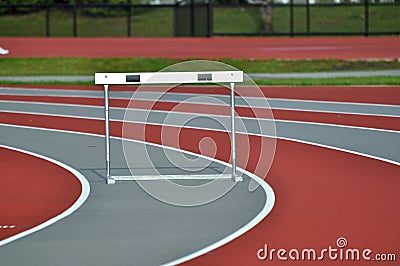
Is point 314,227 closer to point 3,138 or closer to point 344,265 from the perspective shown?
point 344,265

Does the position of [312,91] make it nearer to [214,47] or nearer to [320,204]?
[214,47]

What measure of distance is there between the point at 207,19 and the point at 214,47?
15.3 ft

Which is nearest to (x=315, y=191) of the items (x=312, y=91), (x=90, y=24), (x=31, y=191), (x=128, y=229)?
(x=128, y=229)

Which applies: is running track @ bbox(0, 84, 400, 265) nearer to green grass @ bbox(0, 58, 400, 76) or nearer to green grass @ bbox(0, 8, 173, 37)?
green grass @ bbox(0, 58, 400, 76)

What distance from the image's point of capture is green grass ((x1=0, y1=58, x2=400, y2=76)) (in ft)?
92.0

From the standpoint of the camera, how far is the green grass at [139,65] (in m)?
28.0

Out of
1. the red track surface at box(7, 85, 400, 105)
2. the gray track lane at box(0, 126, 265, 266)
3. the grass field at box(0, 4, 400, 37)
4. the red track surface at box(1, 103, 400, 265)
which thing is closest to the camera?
the gray track lane at box(0, 126, 265, 266)

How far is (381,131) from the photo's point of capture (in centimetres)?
1560

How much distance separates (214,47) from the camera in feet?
113

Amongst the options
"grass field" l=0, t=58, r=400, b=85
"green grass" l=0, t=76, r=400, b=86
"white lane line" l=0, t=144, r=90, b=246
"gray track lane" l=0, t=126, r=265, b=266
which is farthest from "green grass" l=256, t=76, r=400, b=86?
"gray track lane" l=0, t=126, r=265, b=266

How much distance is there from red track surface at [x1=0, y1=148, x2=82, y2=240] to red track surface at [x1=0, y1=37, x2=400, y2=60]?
1835 centimetres

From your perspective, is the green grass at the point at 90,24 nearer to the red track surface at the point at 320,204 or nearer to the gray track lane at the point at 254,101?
the gray track lane at the point at 254,101

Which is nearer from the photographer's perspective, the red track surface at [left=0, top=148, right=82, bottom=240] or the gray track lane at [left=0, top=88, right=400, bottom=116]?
the red track surface at [left=0, top=148, right=82, bottom=240]

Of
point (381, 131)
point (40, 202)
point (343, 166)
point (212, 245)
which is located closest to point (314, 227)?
point (212, 245)
